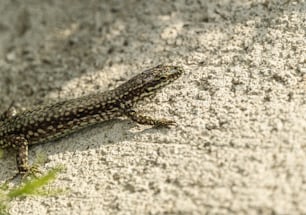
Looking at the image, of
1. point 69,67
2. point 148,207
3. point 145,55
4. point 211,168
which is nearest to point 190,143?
point 211,168

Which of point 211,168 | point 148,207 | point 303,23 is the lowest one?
point 148,207

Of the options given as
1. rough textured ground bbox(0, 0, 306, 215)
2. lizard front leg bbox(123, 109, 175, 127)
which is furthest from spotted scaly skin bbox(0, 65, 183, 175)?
rough textured ground bbox(0, 0, 306, 215)

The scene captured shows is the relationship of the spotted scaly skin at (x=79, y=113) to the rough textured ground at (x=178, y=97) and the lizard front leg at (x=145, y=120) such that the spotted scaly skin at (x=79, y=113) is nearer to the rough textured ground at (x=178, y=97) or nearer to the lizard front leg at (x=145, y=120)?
the lizard front leg at (x=145, y=120)

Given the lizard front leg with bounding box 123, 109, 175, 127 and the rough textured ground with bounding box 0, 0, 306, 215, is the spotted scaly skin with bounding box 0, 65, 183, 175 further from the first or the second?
the rough textured ground with bounding box 0, 0, 306, 215

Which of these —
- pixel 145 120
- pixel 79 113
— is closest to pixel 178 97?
pixel 145 120

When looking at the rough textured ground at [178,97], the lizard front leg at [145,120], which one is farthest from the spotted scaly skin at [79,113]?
the rough textured ground at [178,97]

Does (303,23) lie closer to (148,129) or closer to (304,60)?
(304,60)

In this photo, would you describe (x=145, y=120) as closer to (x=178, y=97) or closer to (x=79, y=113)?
(x=178, y=97)
